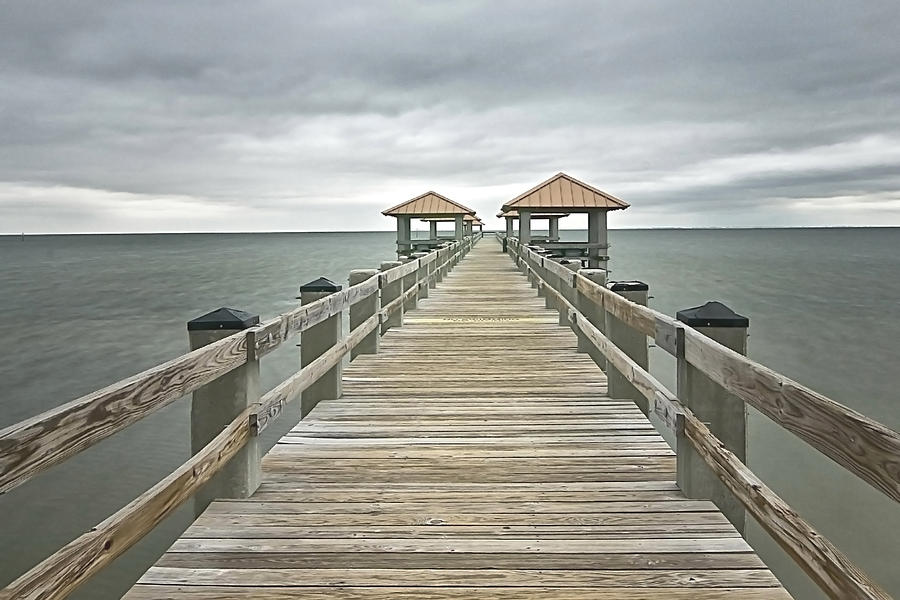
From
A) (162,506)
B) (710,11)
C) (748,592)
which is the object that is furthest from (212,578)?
(710,11)

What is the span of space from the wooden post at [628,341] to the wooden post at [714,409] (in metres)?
1.54

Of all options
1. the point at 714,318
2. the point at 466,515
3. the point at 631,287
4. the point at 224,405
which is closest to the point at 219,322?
the point at 224,405

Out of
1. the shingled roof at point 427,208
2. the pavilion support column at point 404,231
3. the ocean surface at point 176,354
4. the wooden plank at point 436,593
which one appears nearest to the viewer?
the wooden plank at point 436,593

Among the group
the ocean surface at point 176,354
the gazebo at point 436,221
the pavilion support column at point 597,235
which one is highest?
the gazebo at point 436,221

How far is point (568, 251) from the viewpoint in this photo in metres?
23.3

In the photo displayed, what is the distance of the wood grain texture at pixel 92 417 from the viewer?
5.11ft

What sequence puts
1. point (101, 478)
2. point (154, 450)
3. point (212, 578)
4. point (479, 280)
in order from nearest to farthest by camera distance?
1. point (212, 578)
2. point (101, 478)
3. point (154, 450)
4. point (479, 280)

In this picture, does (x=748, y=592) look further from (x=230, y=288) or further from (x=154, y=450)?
(x=230, y=288)

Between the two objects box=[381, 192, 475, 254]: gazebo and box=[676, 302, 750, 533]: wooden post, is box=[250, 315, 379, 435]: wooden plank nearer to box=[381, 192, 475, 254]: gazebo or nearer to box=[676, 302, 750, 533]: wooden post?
box=[676, 302, 750, 533]: wooden post

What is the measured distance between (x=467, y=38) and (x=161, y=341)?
47.6ft

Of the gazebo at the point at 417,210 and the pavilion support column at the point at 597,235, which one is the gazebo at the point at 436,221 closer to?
the gazebo at the point at 417,210

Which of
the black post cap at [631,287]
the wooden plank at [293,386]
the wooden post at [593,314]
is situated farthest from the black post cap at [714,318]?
the wooden post at [593,314]

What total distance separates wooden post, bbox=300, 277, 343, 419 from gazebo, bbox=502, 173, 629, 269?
54.0 feet

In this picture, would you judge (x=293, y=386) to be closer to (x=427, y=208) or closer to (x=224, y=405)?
(x=224, y=405)
